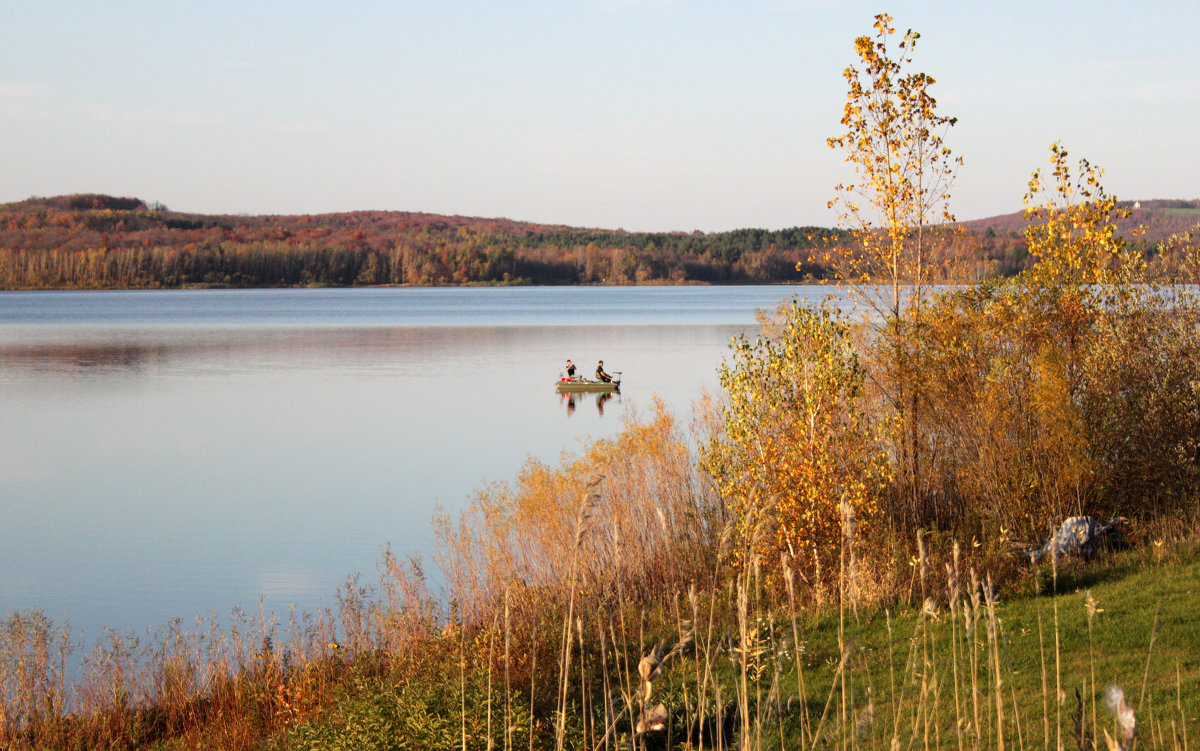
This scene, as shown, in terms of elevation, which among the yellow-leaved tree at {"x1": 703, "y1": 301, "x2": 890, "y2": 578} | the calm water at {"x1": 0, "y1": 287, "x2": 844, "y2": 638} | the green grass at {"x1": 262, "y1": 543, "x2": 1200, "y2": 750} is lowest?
the calm water at {"x1": 0, "y1": 287, "x2": 844, "y2": 638}

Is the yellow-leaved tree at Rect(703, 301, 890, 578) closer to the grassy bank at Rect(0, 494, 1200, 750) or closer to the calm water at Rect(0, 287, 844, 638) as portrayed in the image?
the grassy bank at Rect(0, 494, 1200, 750)

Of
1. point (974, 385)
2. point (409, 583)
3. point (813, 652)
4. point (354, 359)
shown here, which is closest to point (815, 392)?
point (813, 652)

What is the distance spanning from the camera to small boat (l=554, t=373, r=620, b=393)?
3500 cm

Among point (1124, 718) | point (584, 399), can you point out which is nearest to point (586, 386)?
point (584, 399)

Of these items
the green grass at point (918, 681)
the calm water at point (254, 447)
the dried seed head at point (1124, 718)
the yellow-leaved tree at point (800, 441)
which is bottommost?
the calm water at point (254, 447)

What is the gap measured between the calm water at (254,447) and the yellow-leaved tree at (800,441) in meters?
4.26

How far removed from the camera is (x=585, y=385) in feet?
115

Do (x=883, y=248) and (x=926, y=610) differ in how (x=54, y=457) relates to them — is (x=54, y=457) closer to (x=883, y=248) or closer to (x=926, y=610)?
(x=883, y=248)

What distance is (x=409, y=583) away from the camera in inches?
427

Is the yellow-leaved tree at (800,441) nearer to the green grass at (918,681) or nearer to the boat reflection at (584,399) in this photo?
the green grass at (918,681)

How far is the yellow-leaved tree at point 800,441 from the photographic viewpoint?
10219 mm

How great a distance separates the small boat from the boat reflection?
139 mm

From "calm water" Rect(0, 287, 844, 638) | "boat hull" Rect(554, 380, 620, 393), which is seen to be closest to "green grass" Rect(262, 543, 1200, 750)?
"calm water" Rect(0, 287, 844, 638)

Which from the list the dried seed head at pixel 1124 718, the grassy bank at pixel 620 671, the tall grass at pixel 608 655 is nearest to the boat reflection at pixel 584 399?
the tall grass at pixel 608 655
